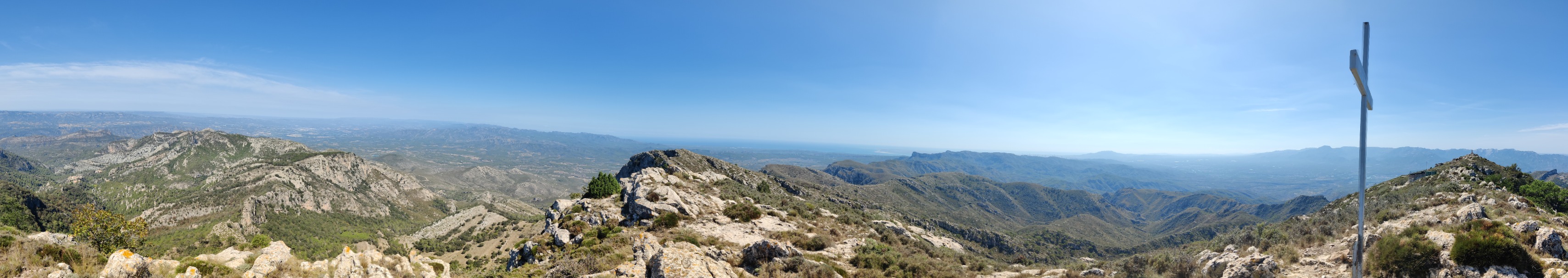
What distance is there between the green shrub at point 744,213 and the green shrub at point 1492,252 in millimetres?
23884

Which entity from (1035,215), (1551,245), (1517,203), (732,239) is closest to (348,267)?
(732,239)

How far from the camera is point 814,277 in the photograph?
13.8 m

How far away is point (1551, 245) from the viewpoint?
9.23 metres

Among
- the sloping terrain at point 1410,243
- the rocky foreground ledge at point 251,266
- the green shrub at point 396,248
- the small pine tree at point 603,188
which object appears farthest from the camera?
the green shrub at point 396,248

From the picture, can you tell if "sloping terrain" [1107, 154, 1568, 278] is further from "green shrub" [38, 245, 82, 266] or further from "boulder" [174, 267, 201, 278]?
"green shrub" [38, 245, 82, 266]

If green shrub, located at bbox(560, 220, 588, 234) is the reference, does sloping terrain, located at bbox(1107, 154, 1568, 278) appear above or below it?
above

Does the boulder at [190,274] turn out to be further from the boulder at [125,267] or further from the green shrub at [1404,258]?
the green shrub at [1404,258]

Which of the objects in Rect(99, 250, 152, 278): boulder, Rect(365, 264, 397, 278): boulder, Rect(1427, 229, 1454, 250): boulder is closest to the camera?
Rect(99, 250, 152, 278): boulder

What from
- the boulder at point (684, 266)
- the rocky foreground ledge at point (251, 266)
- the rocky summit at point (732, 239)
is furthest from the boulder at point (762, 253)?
the rocky foreground ledge at point (251, 266)

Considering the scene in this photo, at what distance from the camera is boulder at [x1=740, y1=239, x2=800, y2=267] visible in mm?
15141

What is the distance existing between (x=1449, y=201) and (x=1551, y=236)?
13.3 m

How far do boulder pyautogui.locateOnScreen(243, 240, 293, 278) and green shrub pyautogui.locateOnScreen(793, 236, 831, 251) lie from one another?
15.9 m

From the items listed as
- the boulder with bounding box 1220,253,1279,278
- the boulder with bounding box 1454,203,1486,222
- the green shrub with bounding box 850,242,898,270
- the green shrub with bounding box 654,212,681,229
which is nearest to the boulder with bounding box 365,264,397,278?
the green shrub with bounding box 654,212,681,229

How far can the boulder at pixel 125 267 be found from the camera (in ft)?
25.6
